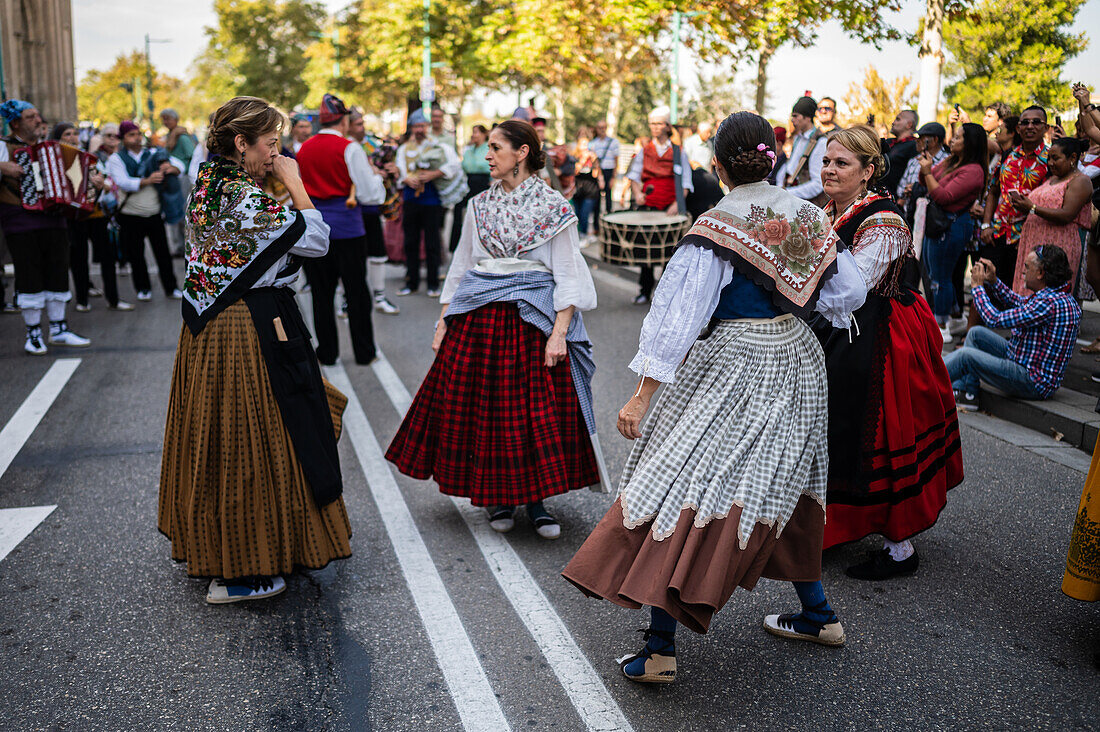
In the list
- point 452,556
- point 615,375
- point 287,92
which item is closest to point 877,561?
point 452,556

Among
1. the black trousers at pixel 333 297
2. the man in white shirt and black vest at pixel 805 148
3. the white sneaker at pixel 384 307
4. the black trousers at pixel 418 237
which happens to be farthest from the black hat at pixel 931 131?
the white sneaker at pixel 384 307

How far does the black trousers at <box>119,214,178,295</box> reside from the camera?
11117 mm

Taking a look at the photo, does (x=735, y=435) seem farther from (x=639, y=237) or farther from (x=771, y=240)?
(x=639, y=237)

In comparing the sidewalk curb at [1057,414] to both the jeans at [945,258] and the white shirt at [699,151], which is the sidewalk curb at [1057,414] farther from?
the white shirt at [699,151]

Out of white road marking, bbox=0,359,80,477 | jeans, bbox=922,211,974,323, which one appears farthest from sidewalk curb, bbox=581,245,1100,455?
white road marking, bbox=0,359,80,477

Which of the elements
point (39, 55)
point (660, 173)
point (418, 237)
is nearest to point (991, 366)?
point (660, 173)

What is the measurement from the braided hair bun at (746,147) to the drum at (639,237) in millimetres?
5664

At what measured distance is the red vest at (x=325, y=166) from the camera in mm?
8031

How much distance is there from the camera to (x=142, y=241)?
11398mm

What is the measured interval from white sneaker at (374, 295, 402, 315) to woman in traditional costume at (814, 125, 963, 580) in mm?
6993

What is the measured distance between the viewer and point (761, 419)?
10.2 feet

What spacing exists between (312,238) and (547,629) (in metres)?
1.74

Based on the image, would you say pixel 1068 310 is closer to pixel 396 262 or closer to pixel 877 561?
pixel 877 561

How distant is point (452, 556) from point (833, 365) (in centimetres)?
187
